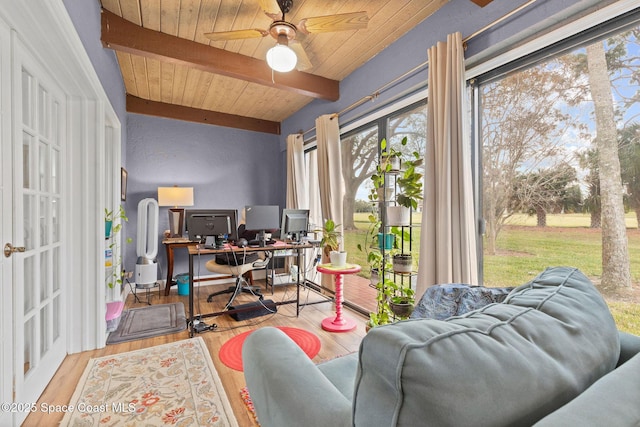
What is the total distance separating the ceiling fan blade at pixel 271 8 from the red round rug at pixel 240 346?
2344 millimetres

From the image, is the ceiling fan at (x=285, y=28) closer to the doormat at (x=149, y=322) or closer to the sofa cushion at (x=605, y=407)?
the sofa cushion at (x=605, y=407)

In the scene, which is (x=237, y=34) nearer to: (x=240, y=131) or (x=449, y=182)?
(x=449, y=182)

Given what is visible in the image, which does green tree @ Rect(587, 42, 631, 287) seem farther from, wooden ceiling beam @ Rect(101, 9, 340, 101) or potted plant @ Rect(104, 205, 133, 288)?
potted plant @ Rect(104, 205, 133, 288)

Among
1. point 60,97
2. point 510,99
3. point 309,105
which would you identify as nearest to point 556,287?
point 510,99

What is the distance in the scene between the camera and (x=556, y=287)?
78 cm

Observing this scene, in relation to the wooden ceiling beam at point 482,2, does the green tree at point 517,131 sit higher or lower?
lower

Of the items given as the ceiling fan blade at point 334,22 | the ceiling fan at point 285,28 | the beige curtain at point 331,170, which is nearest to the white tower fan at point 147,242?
the beige curtain at point 331,170

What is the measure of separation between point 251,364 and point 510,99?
7.22 ft

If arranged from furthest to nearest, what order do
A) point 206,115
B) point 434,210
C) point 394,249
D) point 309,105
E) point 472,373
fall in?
1. point 206,115
2. point 309,105
3. point 394,249
4. point 434,210
5. point 472,373

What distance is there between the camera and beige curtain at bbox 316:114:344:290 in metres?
3.43

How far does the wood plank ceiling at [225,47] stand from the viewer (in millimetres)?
2234

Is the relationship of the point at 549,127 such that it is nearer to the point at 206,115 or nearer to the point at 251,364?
the point at 251,364

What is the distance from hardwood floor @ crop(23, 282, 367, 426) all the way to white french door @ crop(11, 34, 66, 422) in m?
0.11

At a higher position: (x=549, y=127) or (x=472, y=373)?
(x=549, y=127)
